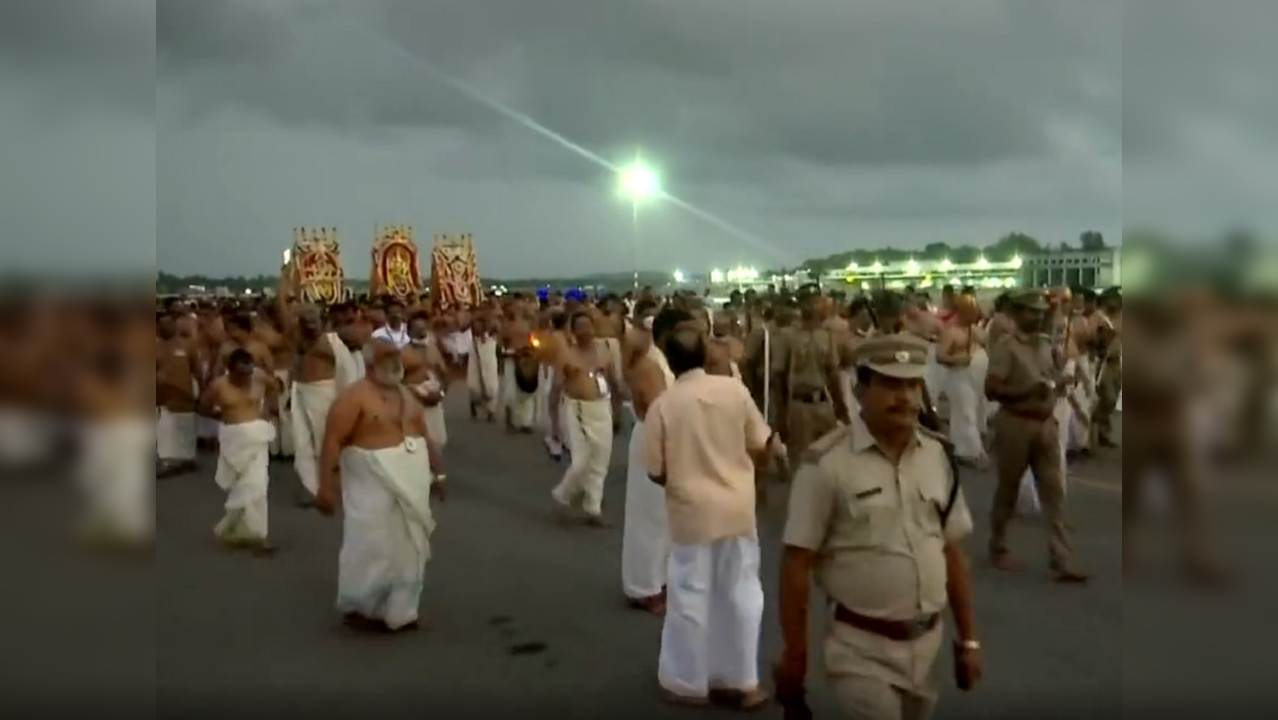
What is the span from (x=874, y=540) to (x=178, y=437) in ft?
36.1

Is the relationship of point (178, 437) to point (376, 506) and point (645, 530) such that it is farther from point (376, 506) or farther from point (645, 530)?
point (645, 530)

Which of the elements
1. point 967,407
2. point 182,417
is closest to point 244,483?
point 182,417

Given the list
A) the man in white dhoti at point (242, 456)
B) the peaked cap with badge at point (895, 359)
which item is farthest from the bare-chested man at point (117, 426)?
the man in white dhoti at point (242, 456)

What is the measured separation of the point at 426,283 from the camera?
124 feet

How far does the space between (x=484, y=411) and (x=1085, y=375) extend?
922cm

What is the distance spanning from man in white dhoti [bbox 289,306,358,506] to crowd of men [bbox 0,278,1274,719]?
0.09 feet

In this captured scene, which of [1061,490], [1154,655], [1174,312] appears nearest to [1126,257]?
[1174,312]

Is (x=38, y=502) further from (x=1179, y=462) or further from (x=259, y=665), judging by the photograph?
(x=259, y=665)

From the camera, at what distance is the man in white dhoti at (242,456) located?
868cm

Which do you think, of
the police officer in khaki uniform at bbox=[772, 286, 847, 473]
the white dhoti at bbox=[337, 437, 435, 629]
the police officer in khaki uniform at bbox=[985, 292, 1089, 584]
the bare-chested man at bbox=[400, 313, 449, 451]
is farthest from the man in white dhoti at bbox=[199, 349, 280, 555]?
the police officer in khaki uniform at bbox=[985, 292, 1089, 584]

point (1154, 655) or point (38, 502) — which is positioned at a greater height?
point (38, 502)

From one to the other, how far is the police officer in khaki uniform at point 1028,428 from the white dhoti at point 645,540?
2.41 metres

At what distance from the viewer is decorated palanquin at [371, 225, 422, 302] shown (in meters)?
35.7

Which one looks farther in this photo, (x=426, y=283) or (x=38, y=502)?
(x=426, y=283)
